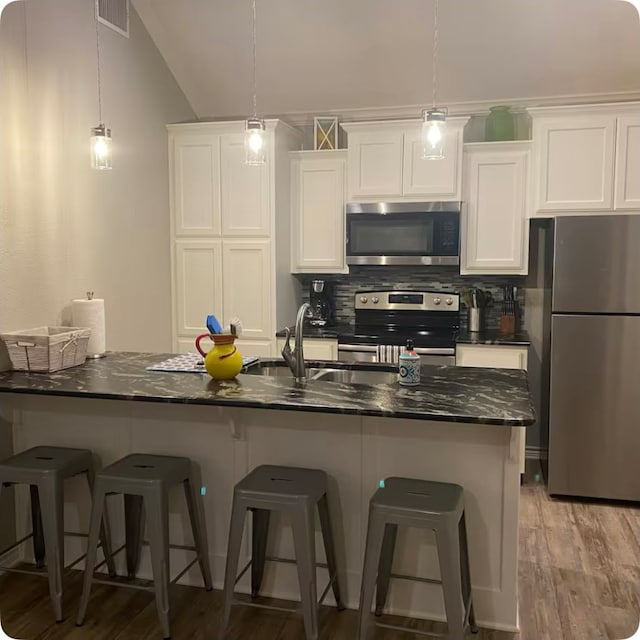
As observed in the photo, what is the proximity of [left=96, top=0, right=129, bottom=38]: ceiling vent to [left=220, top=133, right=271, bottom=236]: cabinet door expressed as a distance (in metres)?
0.93

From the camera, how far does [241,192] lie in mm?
4648

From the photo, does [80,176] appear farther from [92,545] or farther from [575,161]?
[575,161]

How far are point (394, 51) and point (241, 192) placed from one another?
4.43ft

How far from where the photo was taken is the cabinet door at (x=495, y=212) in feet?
14.6

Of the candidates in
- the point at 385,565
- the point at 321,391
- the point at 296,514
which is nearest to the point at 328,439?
the point at 321,391

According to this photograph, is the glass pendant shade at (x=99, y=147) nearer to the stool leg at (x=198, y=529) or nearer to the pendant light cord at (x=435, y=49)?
the stool leg at (x=198, y=529)

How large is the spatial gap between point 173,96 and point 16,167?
1.88 m

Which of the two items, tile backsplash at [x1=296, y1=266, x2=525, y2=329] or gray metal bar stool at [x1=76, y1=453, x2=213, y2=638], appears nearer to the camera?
gray metal bar stool at [x1=76, y1=453, x2=213, y2=638]

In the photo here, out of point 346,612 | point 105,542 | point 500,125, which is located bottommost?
point 346,612

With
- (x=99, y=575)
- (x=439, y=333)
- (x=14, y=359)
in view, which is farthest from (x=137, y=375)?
(x=439, y=333)

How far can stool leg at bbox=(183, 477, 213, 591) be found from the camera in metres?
2.80

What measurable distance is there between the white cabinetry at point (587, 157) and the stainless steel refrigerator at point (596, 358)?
16.1 inches

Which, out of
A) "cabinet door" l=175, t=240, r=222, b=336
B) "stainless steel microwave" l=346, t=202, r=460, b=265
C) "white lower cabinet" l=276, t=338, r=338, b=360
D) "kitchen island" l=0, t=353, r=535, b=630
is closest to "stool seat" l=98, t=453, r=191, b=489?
"kitchen island" l=0, t=353, r=535, b=630

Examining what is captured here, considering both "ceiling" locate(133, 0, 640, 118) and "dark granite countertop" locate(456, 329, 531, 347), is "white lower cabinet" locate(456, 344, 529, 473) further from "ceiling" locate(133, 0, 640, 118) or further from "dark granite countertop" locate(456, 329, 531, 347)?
"ceiling" locate(133, 0, 640, 118)
